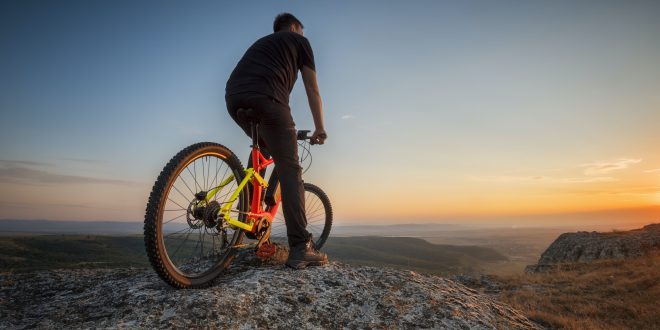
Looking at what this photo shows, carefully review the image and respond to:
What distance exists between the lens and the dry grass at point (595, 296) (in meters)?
8.03

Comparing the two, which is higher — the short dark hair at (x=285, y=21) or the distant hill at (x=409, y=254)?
the short dark hair at (x=285, y=21)

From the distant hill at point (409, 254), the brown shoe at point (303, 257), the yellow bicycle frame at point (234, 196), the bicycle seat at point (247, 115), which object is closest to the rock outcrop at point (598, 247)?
the brown shoe at point (303, 257)

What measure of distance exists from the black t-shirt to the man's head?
52 cm

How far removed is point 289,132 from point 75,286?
3656mm

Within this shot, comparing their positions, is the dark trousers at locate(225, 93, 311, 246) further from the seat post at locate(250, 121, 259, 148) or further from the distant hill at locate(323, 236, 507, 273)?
the distant hill at locate(323, 236, 507, 273)

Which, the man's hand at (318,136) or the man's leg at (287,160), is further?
the man's hand at (318,136)

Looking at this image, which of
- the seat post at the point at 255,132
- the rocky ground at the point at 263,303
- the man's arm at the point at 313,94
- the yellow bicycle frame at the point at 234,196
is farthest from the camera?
the man's arm at the point at 313,94

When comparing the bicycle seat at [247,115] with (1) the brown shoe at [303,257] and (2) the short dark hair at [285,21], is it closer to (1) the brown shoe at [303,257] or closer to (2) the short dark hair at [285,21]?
(2) the short dark hair at [285,21]

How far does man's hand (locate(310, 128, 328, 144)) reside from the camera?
443 cm

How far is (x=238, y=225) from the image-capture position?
3961 mm

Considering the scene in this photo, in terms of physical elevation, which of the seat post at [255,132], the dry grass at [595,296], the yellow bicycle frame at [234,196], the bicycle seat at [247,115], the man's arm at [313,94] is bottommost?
the dry grass at [595,296]

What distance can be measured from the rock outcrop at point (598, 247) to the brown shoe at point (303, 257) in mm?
21468

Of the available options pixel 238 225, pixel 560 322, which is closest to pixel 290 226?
pixel 238 225

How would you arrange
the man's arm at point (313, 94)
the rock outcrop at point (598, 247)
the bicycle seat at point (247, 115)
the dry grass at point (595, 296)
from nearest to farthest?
the bicycle seat at point (247, 115)
the man's arm at point (313, 94)
the dry grass at point (595, 296)
the rock outcrop at point (598, 247)
